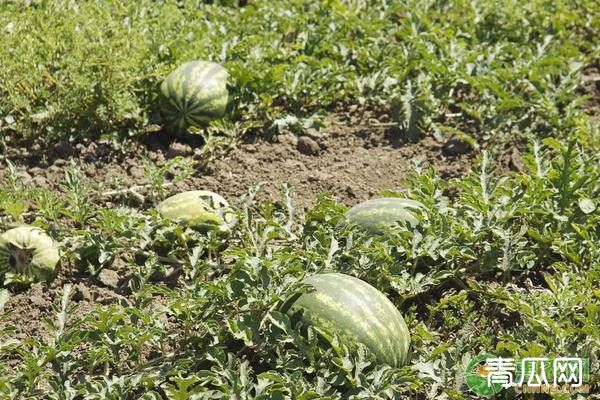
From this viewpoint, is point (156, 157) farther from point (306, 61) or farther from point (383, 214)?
point (383, 214)

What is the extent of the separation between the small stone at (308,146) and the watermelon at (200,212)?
1066mm

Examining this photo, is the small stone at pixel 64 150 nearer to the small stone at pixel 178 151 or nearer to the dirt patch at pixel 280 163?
the dirt patch at pixel 280 163

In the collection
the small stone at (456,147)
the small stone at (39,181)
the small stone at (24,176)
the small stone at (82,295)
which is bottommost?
the small stone at (82,295)

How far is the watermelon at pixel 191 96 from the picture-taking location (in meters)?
5.56

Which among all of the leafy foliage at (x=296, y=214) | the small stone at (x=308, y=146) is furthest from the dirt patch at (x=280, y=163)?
the leafy foliage at (x=296, y=214)

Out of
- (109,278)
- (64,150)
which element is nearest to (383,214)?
(109,278)

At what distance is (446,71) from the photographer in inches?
236

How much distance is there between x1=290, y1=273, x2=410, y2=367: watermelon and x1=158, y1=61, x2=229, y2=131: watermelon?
1969 millimetres

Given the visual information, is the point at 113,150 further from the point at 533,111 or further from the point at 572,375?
the point at 572,375

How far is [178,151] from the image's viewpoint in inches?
219

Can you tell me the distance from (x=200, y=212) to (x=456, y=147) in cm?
179

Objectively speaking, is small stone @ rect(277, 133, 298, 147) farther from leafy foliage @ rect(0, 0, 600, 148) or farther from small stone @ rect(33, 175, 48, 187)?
small stone @ rect(33, 175, 48, 187)

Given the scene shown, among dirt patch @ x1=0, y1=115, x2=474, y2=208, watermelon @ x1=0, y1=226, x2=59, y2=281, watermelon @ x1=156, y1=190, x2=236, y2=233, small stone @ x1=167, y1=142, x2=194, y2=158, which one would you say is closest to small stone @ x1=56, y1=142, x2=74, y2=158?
dirt patch @ x1=0, y1=115, x2=474, y2=208

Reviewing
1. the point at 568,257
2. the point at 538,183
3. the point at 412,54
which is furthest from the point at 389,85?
the point at 568,257
